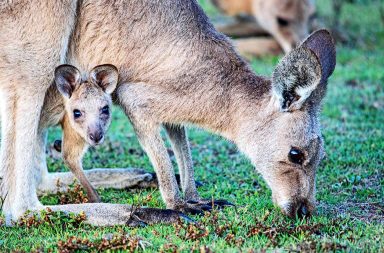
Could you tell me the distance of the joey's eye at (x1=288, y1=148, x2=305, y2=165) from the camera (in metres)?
5.44

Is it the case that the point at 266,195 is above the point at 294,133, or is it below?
below

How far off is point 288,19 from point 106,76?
6.10 metres

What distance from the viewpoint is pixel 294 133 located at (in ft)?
17.9

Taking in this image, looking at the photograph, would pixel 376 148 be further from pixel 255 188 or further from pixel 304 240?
pixel 304 240

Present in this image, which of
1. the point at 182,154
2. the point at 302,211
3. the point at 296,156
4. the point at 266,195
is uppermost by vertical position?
the point at 296,156

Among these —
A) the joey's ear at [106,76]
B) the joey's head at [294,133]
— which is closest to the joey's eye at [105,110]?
the joey's ear at [106,76]

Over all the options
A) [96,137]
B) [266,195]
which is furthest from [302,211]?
[96,137]

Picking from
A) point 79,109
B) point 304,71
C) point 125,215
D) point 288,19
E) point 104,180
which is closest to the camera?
point 304,71

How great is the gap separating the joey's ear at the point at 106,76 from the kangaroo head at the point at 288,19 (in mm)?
5851

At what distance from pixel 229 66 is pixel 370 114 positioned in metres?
3.38

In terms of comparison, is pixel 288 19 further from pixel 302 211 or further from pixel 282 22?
pixel 302 211

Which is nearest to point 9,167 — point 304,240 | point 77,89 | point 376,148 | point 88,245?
point 77,89

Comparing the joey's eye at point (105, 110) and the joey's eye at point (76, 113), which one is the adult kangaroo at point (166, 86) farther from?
the joey's eye at point (76, 113)

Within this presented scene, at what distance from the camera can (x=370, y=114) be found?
8.75 metres
